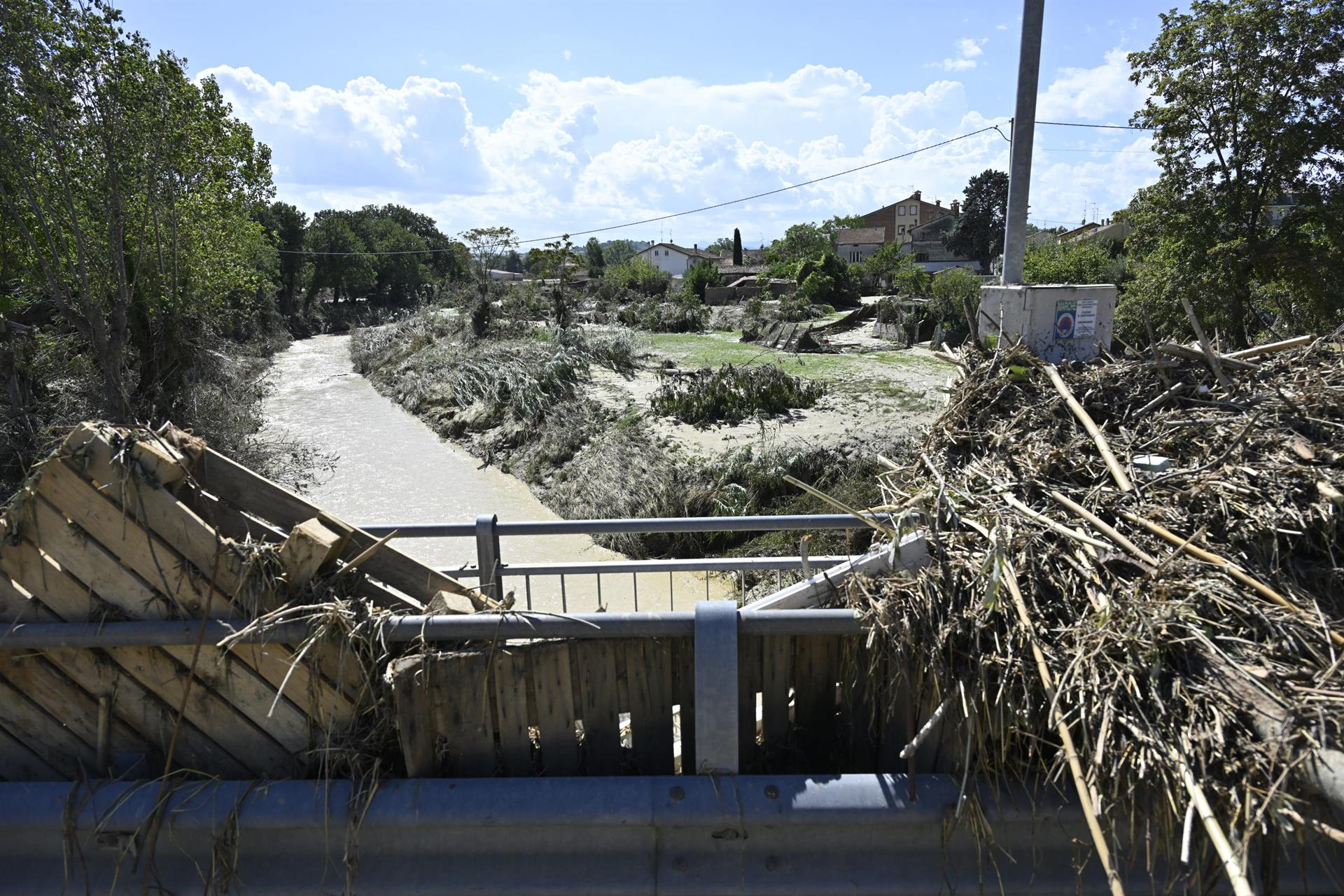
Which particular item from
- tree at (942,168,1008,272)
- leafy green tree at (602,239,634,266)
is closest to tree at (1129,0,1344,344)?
tree at (942,168,1008,272)

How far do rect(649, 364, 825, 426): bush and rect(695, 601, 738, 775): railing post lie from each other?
12.1m

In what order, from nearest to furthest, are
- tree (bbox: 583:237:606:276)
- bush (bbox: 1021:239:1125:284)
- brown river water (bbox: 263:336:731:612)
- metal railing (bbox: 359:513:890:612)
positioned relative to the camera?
metal railing (bbox: 359:513:890:612), brown river water (bbox: 263:336:731:612), bush (bbox: 1021:239:1125:284), tree (bbox: 583:237:606:276)

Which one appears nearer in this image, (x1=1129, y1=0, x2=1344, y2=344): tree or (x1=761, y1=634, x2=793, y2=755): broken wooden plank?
(x1=761, y1=634, x2=793, y2=755): broken wooden plank

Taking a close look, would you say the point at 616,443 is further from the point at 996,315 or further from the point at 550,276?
the point at 550,276

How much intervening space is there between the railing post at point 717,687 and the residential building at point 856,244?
111729mm

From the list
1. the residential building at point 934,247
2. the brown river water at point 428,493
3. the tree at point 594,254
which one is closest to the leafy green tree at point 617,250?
the tree at point 594,254

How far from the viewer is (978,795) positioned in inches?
106

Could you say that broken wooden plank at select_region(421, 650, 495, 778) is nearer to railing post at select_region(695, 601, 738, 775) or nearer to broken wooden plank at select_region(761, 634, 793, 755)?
railing post at select_region(695, 601, 738, 775)

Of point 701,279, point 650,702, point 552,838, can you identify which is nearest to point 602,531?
point 650,702

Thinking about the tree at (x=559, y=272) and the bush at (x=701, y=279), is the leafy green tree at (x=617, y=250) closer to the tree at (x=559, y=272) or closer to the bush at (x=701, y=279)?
the bush at (x=701, y=279)

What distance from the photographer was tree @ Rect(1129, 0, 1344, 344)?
15125 millimetres

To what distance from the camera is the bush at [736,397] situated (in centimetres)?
1534

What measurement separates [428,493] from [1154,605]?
13.9 meters

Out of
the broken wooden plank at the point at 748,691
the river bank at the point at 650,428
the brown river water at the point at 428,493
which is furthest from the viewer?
the river bank at the point at 650,428
